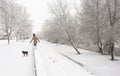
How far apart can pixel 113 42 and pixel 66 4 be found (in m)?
12.6

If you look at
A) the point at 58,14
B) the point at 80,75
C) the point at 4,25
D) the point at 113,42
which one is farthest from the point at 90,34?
the point at 4,25

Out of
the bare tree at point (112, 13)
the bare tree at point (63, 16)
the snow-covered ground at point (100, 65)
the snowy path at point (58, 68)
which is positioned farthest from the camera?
the bare tree at point (63, 16)

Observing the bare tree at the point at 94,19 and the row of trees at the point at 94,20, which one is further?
the bare tree at the point at 94,19

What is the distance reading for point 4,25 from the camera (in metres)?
45.6

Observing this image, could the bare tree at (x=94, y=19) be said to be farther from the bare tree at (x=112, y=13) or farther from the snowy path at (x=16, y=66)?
the snowy path at (x=16, y=66)

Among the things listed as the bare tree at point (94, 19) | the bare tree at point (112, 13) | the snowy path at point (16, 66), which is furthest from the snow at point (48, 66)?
the bare tree at point (94, 19)

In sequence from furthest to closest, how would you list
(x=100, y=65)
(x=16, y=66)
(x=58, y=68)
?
1. (x=100, y=65)
2. (x=16, y=66)
3. (x=58, y=68)

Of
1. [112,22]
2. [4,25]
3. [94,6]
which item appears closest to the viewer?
[112,22]

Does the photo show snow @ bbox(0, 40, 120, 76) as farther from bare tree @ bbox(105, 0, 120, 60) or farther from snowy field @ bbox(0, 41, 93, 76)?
bare tree @ bbox(105, 0, 120, 60)

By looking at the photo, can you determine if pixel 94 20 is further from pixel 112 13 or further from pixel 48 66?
pixel 48 66

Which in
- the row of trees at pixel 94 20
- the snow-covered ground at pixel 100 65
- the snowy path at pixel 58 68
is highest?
the row of trees at pixel 94 20

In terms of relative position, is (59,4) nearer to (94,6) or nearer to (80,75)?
(94,6)

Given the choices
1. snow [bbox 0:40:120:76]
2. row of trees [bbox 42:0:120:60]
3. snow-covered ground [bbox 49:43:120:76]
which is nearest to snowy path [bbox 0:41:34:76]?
snow [bbox 0:40:120:76]

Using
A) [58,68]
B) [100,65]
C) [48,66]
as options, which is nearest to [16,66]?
[48,66]
